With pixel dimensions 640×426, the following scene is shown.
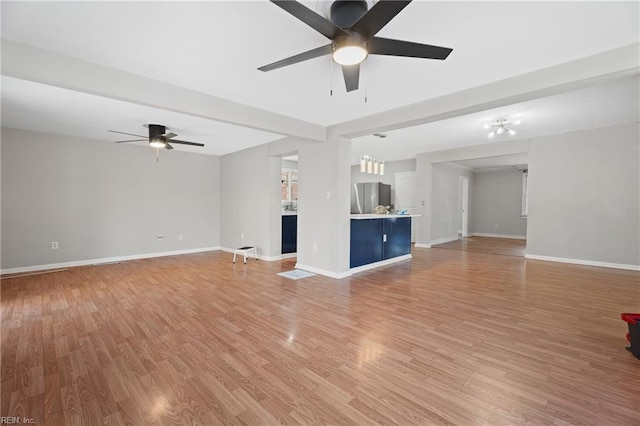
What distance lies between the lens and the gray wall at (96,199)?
15.5ft

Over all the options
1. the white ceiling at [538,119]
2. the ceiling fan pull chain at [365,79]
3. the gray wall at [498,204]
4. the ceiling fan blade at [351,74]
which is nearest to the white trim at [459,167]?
the gray wall at [498,204]

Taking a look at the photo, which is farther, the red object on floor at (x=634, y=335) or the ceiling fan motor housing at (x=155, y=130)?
the ceiling fan motor housing at (x=155, y=130)

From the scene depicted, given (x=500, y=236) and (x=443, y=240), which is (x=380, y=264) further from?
(x=500, y=236)

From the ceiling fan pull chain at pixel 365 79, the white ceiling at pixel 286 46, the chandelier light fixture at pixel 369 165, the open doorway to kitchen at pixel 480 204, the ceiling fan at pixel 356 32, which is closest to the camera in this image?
the ceiling fan at pixel 356 32

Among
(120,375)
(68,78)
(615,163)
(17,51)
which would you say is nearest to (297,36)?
(68,78)

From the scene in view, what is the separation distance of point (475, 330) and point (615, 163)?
16.7 ft

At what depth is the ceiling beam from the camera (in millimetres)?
2213

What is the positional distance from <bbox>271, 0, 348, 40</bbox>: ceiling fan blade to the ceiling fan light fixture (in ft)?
0.17

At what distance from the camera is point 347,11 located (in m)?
1.76

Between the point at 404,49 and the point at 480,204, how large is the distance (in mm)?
10028

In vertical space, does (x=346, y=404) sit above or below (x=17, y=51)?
below

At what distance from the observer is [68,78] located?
93.7 inches

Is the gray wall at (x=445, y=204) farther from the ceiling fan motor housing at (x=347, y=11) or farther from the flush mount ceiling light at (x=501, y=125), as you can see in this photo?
the ceiling fan motor housing at (x=347, y=11)

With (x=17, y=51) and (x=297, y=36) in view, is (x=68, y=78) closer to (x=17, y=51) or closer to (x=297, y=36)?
(x=17, y=51)
